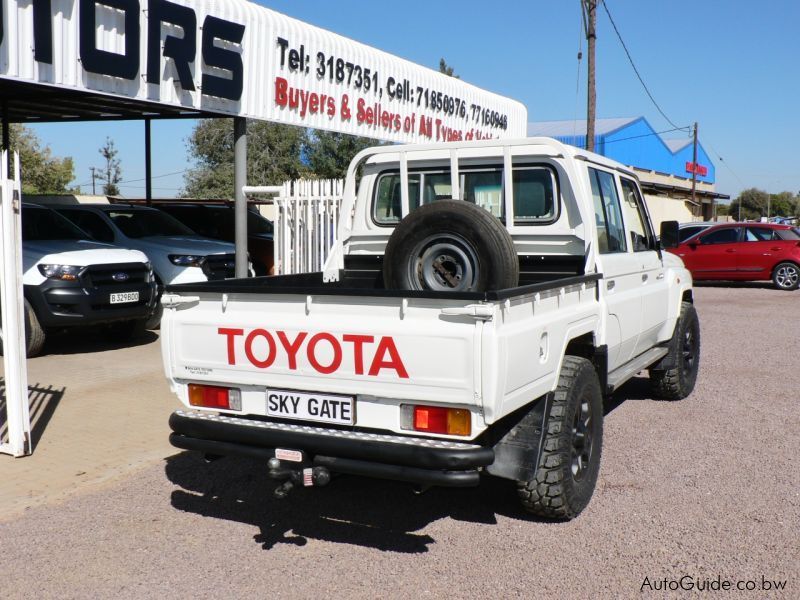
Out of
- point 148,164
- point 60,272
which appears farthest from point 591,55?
point 60,272

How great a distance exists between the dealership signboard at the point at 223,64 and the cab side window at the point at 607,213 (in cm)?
585

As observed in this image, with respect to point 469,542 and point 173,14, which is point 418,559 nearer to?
point 469,542

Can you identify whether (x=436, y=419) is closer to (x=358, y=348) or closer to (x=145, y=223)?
(x=358, y=348)

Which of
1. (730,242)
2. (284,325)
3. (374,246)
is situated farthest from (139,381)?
(730,242)

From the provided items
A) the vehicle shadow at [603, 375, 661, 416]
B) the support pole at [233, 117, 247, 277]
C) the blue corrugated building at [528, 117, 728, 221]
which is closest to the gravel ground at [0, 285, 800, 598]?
the vehicle shadow at [603, 375, 661, 416]

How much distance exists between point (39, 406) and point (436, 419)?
460 cm

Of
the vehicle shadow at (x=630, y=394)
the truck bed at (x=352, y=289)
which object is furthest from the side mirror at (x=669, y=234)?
the truck bed at (x=352, y=289)

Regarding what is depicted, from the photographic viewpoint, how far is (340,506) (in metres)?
4.84

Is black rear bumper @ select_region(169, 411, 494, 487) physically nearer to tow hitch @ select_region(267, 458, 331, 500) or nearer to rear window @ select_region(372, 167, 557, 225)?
tow hitch @ select_region(267, 458, 331, 500)

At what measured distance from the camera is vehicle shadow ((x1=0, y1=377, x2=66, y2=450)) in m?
6.28

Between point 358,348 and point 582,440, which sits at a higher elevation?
point 358,348

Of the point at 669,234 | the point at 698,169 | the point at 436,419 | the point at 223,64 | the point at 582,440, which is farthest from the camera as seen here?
the point at 698,169

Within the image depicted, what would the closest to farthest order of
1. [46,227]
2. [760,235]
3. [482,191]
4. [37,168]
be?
[482,191]
[46,227]
[760,235]
[37,168]

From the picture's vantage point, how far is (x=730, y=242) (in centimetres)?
2031
